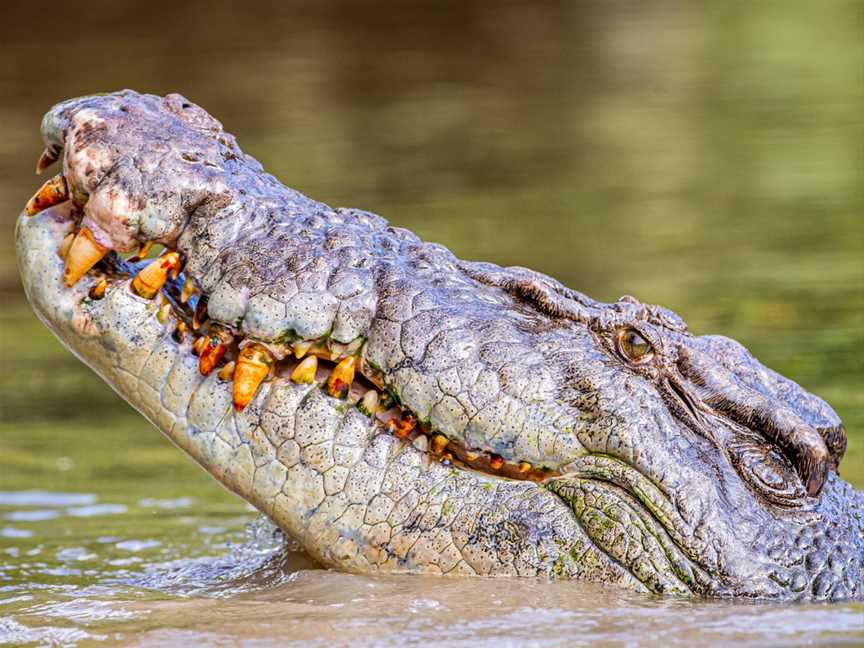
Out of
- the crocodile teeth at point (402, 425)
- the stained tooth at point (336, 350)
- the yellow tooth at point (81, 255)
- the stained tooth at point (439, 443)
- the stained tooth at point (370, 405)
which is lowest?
the stained tooth at point (439, 443)

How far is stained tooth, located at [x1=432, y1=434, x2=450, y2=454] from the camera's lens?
3.68m

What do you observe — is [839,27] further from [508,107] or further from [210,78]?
[210,78]

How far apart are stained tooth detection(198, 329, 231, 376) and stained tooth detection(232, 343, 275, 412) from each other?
0.17 ft

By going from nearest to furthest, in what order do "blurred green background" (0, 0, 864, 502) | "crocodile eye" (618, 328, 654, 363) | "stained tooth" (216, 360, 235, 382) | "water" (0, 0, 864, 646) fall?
1. "water" (0, 0, 864, 646)
2. "stained tooth" (216, 360, 235, 382)
3. "crocodile eye" (618, 328, 654, 363)
4. "blurred green background" (0, 0, 864, 502)

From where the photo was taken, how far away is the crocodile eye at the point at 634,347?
381 centimetres

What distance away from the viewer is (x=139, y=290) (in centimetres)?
367

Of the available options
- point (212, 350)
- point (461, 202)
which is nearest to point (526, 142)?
point (461, 202)

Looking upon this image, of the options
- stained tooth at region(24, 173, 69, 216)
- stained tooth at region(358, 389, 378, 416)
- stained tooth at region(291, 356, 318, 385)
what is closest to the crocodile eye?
stained tooth at region(358, 389, 378, 416)

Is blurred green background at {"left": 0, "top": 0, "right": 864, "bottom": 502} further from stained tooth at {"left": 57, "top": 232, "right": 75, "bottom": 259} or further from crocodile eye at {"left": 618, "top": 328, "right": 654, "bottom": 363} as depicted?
stained tooth at {"left": 57, "top": 232, "right": 75, "bottom": 259}

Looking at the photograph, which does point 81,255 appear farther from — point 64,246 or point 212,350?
point 212,350

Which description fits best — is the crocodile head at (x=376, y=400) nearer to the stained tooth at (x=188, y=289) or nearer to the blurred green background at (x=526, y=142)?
the stained tooth at (x=188, y=289)

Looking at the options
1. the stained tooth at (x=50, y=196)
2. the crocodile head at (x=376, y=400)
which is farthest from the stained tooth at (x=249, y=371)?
the stained tooth at (x=50, y=196)

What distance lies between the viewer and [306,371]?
143 inches

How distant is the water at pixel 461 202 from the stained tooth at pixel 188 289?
29.7 inches
